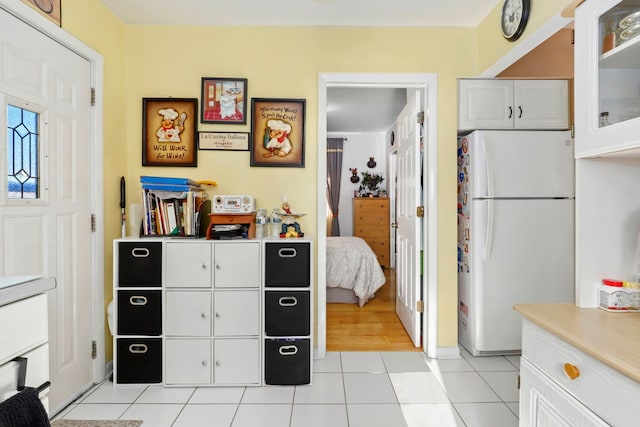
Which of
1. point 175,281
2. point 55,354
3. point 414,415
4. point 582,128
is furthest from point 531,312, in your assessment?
point 55,354

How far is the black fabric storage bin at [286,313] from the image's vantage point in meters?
2.25

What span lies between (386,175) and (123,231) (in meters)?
4.99

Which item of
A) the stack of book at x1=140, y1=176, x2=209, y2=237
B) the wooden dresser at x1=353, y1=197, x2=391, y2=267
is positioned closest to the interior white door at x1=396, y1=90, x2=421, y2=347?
the stack of book at x1=140, y1=176, x2=209, y2=237

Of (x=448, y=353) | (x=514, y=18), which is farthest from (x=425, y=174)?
(x=448, y=353)

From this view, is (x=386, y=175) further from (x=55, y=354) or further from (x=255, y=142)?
(x=55, y=354)

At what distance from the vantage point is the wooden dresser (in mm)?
6230

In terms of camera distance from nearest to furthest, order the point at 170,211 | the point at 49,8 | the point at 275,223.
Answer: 1. the point at 49,8
2. the point at 170,211
3. the point at 275,223

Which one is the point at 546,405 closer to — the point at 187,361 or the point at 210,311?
the point at 210,311

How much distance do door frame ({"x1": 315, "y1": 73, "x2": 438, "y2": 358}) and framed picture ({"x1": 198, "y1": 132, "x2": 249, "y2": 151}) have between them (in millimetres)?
579

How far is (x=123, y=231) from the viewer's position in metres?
2.39

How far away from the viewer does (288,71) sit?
2664 mm

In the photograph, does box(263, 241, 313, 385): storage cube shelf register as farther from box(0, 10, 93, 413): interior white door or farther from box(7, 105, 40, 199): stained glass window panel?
box(7, 105, 40, 199): stained glass window panel

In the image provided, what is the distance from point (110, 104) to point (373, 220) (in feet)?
15.1

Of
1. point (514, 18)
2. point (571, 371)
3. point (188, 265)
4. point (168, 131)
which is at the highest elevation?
point (514, 18)
